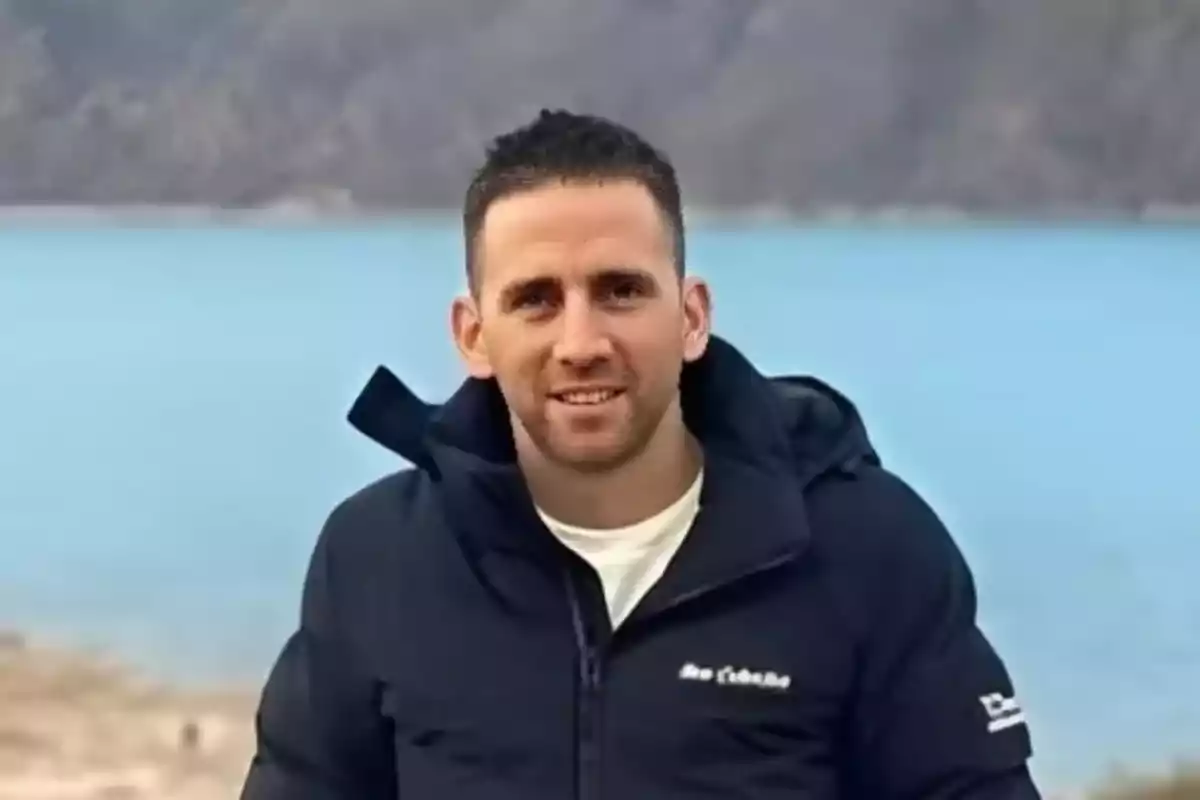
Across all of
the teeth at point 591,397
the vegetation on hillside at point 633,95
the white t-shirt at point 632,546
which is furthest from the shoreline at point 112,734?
the teeth at point 591,397

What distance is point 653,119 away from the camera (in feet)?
5.52

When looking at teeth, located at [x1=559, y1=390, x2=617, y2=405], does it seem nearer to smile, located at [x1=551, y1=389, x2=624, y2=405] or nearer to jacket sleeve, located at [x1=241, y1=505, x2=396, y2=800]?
smile, located at [x1=551, y1=389, x2=624, y2=405]

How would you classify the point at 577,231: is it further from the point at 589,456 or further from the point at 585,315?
the point at 589,456

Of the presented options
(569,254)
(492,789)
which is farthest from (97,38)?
(492,789)

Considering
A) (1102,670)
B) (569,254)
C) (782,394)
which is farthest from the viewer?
(1102,670)

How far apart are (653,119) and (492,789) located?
82 centimetres

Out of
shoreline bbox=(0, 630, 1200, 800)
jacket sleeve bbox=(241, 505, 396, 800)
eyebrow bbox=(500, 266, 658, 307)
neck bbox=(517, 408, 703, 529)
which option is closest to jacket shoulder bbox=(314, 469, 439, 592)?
jacket sleeve bbox=(241, 505, 396, 800)

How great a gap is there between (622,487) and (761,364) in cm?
56

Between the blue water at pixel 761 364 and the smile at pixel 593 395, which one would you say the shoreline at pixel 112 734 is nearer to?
the blue water at pixel 761 364

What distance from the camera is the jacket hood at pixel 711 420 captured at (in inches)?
48.2

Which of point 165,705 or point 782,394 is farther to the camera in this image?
point 165,705

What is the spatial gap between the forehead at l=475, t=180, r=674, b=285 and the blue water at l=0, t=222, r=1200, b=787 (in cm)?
59

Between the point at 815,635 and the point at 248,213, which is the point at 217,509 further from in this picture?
the point at 815,635

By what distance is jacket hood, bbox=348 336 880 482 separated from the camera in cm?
122
